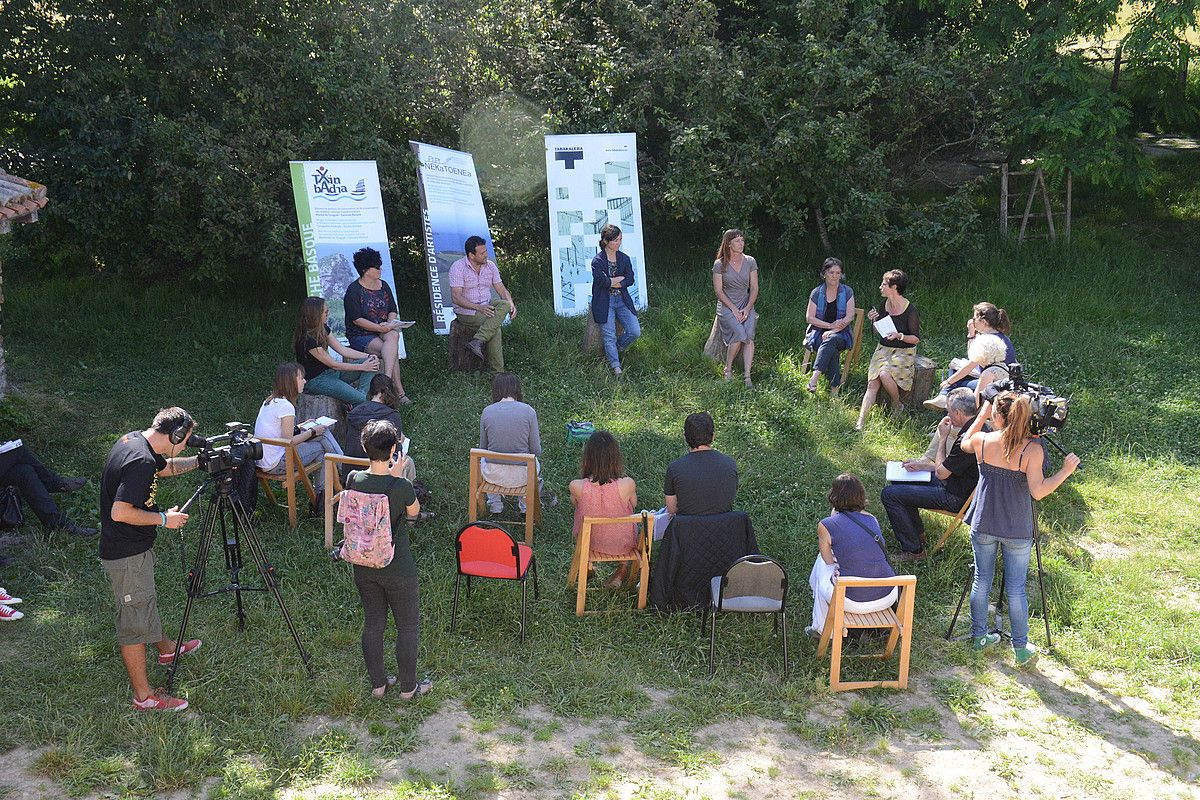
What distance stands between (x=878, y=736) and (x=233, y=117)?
9270 mm

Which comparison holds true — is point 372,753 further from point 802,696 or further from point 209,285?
point 209,285

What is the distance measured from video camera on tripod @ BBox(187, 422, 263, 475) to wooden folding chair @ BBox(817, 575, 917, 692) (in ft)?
9.74

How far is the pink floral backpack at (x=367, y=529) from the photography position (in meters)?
4.48

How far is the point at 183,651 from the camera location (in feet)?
17.3

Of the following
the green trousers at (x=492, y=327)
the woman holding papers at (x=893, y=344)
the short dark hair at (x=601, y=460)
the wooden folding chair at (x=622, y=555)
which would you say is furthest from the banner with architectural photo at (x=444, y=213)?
the wooden folding chair at (x=622, y=555)

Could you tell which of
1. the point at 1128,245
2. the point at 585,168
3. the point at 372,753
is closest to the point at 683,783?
the point at 372,753

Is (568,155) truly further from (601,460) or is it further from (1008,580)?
(1008,580)

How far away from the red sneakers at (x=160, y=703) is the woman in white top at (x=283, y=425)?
6.72 ft

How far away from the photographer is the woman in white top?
260 inches

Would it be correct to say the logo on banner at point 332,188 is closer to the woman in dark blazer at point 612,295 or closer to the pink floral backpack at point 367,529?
the woman in dark blazer at point 612,295

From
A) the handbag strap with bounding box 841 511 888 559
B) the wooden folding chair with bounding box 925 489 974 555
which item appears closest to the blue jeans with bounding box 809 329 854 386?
the wooden folding chair with bounding box 925 489 974 555

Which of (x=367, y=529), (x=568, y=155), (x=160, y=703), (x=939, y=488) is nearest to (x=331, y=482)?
(x=160, y=703)

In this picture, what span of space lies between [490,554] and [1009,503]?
108 inches

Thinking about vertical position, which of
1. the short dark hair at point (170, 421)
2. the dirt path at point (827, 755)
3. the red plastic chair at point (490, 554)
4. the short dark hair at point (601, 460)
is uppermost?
the short dark hair at point (170, 421)
